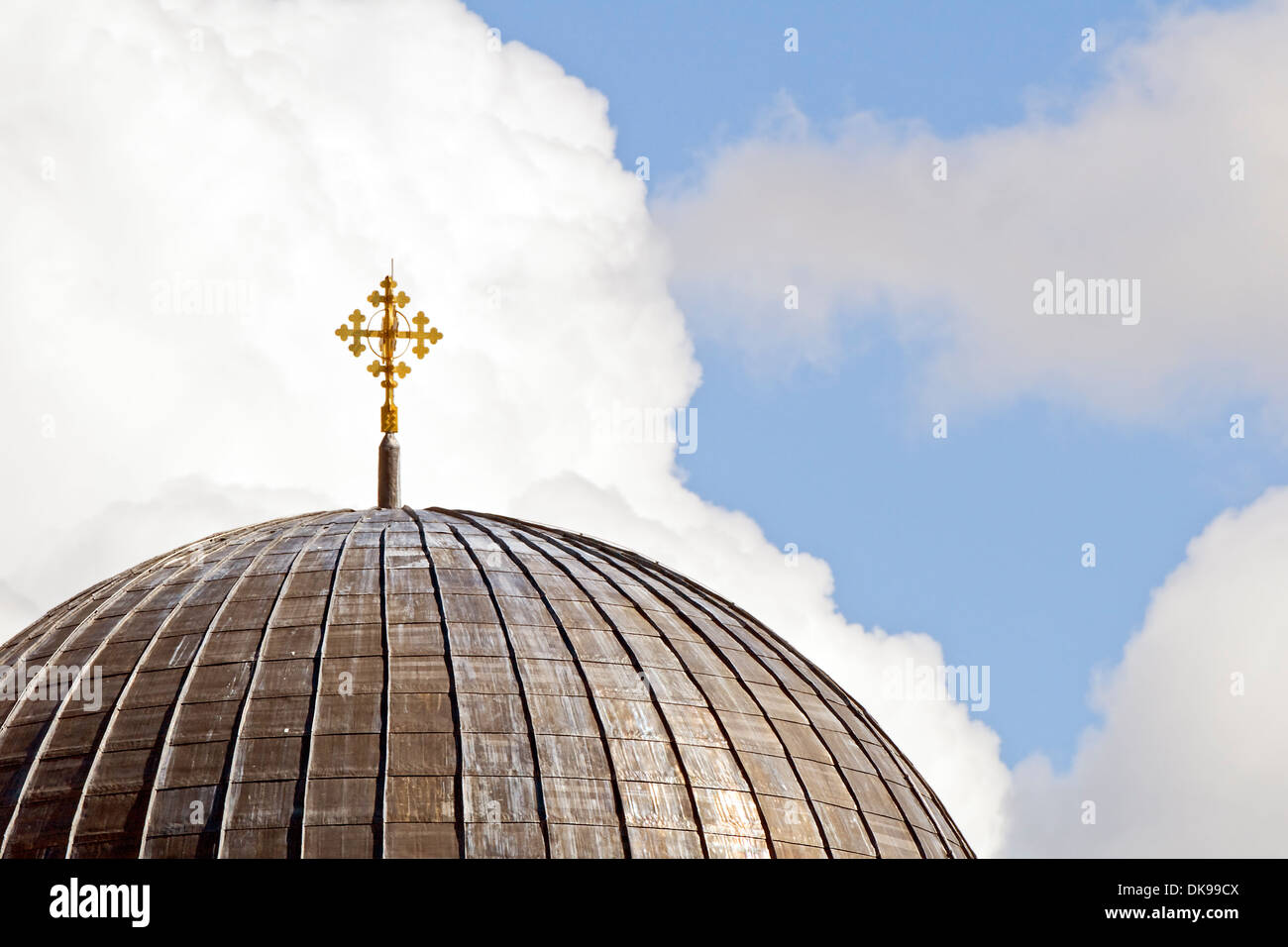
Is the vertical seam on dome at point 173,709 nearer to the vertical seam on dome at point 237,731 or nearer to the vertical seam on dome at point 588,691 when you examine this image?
the vertical seam on dome at point 237,731

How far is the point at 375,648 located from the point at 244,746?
246 cm

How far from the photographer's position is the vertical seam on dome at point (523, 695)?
30562 millimetres

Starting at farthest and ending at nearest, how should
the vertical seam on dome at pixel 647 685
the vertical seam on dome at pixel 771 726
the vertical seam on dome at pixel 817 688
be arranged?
the vertical seam on dome at pixel 817 688
the vertical seam on dome at pixel 771 726
the vertical seam on dome at pixel 647 685

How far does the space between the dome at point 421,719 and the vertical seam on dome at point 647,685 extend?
0.15ft

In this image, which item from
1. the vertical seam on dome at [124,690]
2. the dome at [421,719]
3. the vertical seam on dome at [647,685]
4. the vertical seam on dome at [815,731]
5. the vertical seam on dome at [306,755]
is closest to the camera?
the vertical seam on dome at [306,755]

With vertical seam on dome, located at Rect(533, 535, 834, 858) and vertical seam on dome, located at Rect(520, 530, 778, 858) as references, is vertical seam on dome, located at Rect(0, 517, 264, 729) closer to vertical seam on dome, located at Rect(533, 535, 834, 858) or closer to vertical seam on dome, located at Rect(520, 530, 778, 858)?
vertical seam on dome, located at Rect(520, 530, 778, 858)

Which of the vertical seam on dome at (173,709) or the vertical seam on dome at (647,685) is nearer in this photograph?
the vertical seam on dome at (173,709)

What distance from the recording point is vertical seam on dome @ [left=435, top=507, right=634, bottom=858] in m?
30.9

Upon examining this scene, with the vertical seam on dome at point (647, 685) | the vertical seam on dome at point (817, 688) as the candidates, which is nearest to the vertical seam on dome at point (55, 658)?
the vertical seam on dome at point (647, 685)

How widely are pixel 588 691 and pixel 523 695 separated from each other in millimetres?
940

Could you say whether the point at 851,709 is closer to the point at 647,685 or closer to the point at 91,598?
the point at 647,685

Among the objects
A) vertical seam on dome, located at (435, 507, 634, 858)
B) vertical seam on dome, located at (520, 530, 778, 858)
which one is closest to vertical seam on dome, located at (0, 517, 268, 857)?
vertical seam on dome, located at (435, 507, 634, 858)

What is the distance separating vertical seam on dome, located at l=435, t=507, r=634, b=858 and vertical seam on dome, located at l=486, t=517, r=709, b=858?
0.55 meters
